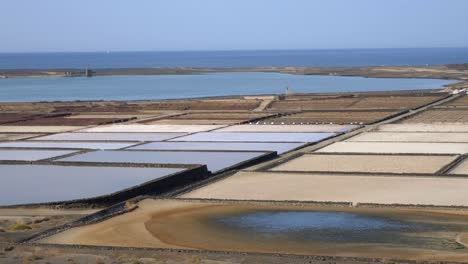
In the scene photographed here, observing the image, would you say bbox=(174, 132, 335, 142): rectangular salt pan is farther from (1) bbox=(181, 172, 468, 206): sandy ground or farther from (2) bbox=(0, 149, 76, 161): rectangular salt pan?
(1) bbox=(181, 172, 468, 206): sandy ground

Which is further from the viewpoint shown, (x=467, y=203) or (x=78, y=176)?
(x=78, y=176)

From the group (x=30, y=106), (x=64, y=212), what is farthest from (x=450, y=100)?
(x=64, y=212)

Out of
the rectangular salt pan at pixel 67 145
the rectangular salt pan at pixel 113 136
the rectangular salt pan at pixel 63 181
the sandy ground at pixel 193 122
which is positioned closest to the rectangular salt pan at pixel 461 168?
the rectangular salt pan at pixel 63 181

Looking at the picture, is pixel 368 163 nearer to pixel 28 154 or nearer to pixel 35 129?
pixel 28 154

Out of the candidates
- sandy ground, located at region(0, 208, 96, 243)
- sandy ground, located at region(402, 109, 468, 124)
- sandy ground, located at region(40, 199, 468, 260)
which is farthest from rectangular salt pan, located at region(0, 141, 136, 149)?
sandy ground, located at region(402, 109, 468, 124)

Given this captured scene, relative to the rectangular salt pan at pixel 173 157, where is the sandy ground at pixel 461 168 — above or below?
above

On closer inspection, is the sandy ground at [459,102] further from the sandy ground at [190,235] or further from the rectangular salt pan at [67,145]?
the sandy ground at [190,235]

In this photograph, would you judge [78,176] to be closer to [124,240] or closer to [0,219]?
[0,219]
